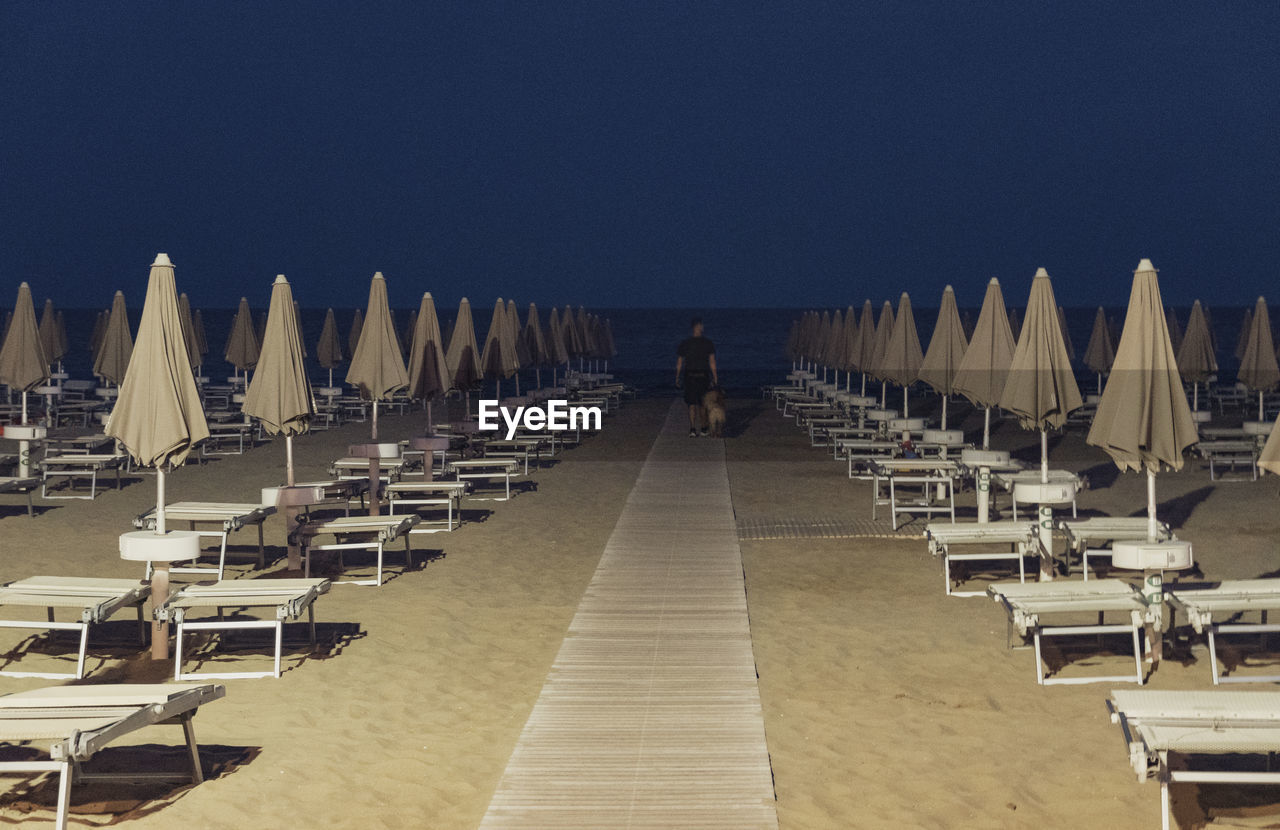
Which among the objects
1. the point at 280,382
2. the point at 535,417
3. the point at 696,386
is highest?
the point at 280,382

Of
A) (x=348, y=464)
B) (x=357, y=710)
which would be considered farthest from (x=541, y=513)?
(x=357, y=710)

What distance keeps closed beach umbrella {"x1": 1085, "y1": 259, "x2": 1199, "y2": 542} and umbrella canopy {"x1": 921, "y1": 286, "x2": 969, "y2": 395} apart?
222 inches

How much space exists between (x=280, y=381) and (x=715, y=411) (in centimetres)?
1306

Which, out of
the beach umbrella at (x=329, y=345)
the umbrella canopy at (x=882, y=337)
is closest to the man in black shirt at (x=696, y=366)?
the umbrella canopy at (x=882, y=337)

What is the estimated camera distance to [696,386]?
21234 millimetres

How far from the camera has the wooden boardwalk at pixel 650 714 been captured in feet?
15.5

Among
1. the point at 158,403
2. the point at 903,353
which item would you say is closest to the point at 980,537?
the point at 158,403

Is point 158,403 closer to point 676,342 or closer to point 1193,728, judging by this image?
point 1193,728

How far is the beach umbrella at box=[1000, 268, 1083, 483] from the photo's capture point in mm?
9125

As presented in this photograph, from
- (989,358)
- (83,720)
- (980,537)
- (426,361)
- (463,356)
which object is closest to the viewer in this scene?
(83,720)

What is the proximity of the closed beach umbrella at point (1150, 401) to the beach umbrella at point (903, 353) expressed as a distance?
775 centimetres

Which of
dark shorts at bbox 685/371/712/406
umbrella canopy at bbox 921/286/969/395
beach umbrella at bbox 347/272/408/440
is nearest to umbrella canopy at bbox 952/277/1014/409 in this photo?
umbrella canopy at bbox 921/286/969/395

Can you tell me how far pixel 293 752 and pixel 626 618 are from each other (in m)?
2.77

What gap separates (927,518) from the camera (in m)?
12.4
